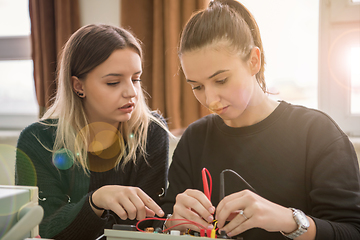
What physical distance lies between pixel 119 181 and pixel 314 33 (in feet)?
4.81

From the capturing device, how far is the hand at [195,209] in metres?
0.70

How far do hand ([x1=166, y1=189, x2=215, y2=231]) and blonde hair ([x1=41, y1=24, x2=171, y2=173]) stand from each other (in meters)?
0.52

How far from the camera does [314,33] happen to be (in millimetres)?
1907

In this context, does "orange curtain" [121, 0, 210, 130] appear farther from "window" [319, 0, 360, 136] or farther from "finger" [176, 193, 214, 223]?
"finger" [176, 193, 214, 223]

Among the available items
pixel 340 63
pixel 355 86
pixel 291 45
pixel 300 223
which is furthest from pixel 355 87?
pixel 300 223

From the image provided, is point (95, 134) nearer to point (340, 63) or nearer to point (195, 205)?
point (195, 205)

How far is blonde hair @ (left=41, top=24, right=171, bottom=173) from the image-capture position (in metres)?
1.20

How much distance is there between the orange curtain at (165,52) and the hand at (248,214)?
4.22 feet

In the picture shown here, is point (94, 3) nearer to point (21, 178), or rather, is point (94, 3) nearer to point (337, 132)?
point (21, 178)

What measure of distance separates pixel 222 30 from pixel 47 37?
1720mm

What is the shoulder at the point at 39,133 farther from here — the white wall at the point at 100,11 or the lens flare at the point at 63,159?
the white wall at the point at 100,11

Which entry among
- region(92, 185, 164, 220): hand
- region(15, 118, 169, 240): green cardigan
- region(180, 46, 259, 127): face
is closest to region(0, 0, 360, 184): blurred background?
region(15, 118, 169, 240): green cardigan

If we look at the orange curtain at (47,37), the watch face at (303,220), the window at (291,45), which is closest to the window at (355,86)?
the window at (291,45)

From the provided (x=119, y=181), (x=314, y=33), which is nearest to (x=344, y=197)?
(x=119, y=181)
